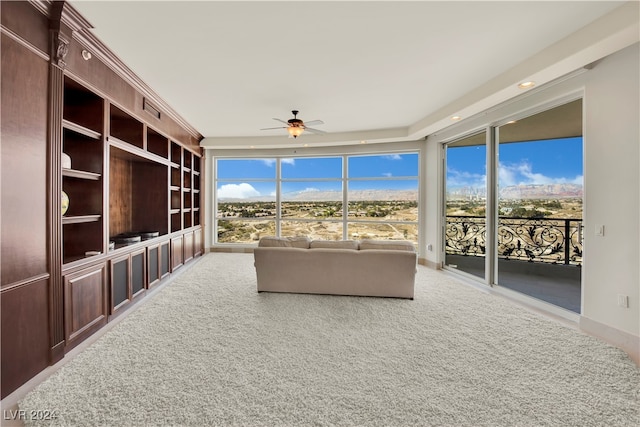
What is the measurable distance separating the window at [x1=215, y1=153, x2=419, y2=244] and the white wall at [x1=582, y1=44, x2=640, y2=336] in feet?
11.3

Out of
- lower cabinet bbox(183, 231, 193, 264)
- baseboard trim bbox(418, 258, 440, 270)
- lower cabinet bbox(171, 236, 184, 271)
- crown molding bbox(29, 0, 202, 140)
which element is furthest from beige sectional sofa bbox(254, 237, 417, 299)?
crown molding bbox(29, 0, 202, 140)

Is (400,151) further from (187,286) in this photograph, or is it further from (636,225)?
(187,286)

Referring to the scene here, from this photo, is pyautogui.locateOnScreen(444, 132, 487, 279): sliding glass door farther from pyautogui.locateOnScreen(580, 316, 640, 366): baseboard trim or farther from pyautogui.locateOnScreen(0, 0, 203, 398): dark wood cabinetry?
pyautogui.locateOnScreen(0, 0, 203, 398): dark wood cabinetry

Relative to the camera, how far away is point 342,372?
199cm

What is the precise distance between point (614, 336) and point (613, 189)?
141 centimetres

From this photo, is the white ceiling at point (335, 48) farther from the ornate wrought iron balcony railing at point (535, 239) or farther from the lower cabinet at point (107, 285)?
the lower cabinet at point (107, 285)

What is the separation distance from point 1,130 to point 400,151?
5.96m

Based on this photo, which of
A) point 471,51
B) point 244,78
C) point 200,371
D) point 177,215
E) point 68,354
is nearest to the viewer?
point 200,371

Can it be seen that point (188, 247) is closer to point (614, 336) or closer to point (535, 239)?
point (614, 336)

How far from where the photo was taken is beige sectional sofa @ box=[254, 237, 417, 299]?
11.4 feet

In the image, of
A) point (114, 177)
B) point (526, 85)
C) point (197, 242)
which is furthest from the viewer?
point (197, 242)

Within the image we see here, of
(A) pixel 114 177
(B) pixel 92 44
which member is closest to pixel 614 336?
(B) pixel 92 44

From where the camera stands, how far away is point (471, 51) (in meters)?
2.63

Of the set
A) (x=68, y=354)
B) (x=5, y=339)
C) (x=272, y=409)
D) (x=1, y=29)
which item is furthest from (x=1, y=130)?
(x=272, y=409)
